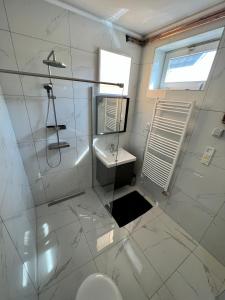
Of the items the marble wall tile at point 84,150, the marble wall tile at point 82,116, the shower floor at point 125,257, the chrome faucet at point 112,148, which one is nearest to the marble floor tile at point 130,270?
the shower floor at point 125,257

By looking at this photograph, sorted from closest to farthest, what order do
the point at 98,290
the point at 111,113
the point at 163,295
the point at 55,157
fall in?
the point at 98,290, the point at 163,295, the point at 55,157, the point at 111,113

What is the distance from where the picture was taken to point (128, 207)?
206 cm

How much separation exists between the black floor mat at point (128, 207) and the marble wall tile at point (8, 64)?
188cm

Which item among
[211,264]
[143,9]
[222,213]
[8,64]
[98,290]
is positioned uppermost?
[143,9]

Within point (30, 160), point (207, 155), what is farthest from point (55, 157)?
point (207, 155)

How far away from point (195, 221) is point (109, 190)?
1280 mm

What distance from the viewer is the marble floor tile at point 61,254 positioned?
1.26m

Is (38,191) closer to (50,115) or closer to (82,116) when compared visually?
(50,115)

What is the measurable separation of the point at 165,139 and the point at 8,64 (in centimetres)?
189

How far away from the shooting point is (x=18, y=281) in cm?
84

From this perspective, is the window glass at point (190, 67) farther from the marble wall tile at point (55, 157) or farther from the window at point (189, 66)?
the marble wall tile at point (55, 157)

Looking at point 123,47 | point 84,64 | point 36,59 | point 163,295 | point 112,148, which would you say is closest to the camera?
point 163,295

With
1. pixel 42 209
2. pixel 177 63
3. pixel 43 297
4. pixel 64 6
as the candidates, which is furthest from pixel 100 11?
pixel 43 297

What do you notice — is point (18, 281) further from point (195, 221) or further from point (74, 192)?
point (195, 221)
